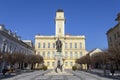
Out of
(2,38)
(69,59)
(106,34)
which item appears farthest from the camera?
(69,59)

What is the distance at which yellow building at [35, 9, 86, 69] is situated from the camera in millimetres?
89375

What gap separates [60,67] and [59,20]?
5303 cm

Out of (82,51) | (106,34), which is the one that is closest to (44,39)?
(82,51)

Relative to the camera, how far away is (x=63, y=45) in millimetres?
90125

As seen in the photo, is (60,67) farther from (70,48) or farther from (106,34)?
(70,48)

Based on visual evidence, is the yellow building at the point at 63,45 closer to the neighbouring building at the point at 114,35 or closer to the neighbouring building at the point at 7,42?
the neighbouring building at the point at 114,35

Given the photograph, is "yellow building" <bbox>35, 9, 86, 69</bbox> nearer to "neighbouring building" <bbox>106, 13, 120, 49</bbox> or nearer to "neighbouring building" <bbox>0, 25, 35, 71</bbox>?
"neighbouring building" <bbox>106, 13, 120, 49</bbox>

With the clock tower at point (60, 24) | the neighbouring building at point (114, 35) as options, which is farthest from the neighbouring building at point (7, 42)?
the clock tower at point (60, 24)

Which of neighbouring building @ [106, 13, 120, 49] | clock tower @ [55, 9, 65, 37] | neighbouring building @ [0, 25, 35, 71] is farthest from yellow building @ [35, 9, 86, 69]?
neighbouring building @ [0, 25, 35, 71]

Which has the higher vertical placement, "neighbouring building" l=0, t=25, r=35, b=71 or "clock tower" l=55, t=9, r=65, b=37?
"clock tower" l=55, t=9, r=65, b=37

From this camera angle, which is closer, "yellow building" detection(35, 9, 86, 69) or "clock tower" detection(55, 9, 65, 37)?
"yellow building" detection(35, 9, 86, 69)

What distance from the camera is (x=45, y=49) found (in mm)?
90750

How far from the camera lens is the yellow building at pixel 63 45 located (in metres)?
89.4

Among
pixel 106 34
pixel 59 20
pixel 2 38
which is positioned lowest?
pixel 2 38
